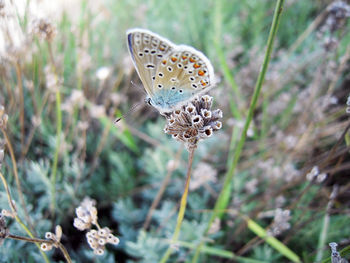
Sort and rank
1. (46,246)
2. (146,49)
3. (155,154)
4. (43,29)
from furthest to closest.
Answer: (155,154)
(43,29)
(146,49)
(46,246)

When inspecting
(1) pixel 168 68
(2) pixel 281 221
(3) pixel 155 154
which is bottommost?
(2) pixel 281 221

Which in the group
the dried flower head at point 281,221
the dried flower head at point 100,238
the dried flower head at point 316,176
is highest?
the dried flower head at point 316,176

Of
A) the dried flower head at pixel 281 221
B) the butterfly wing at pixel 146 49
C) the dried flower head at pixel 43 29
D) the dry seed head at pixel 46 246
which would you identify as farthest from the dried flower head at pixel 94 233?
the dried flower head at pixel 43 29

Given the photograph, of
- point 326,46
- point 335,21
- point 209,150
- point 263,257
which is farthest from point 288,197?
point 335,21

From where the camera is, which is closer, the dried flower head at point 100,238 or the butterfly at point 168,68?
the dried flower head at point 100,238

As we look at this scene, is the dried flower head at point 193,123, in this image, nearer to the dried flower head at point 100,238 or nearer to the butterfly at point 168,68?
the butterfly at point 168,68

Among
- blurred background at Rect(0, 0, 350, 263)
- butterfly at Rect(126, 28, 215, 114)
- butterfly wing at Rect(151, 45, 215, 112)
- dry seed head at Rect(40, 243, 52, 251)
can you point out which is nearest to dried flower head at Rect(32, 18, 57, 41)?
blurred background at Rect(0, 0, 350, 263)

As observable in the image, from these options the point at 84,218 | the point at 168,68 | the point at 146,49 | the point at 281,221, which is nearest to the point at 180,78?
the point at 168,68

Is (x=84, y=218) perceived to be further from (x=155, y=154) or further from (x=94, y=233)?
(x=155, y=154)

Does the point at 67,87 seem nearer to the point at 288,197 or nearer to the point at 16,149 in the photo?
the point at 16,149
